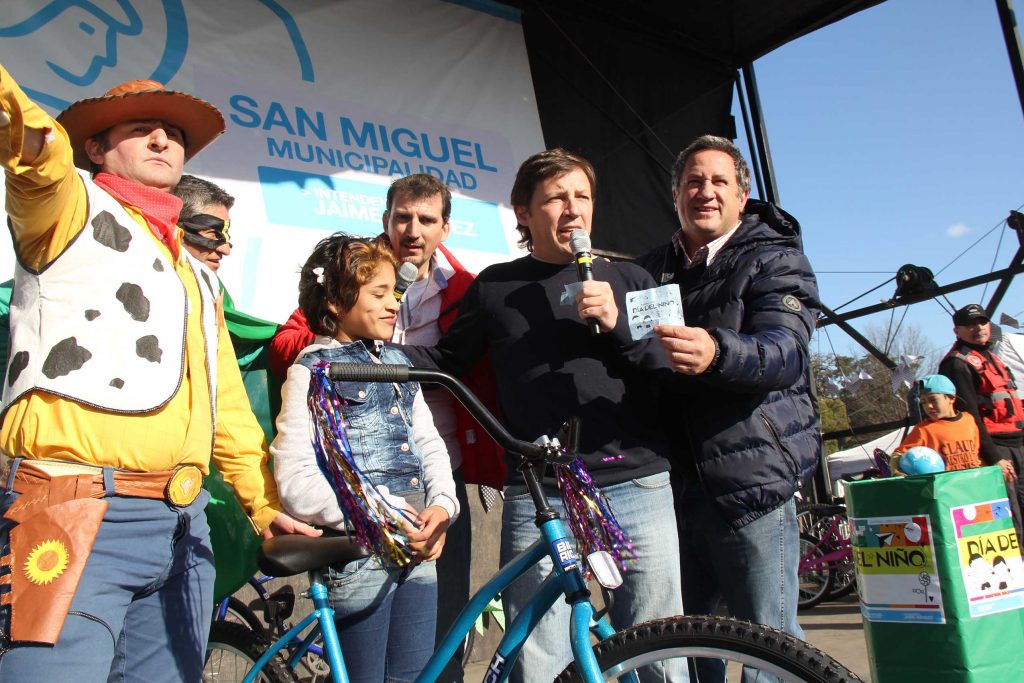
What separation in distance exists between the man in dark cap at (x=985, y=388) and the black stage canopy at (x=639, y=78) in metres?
2.10

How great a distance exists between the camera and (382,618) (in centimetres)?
203

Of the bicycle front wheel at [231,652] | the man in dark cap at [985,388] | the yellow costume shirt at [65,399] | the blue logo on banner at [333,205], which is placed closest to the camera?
the yellow costume shirt at [65,399]

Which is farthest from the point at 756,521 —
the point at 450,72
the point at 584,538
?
the point at 450,72

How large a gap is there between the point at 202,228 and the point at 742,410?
1.76 m

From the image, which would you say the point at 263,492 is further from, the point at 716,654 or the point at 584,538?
the point at 716,654

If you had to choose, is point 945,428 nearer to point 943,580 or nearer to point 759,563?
point 943,580

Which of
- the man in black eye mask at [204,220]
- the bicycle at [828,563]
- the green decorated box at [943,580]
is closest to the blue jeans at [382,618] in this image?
the man in black eye mask at [204,220]

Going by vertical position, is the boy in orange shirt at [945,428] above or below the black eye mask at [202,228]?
below

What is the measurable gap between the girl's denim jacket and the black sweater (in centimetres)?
26

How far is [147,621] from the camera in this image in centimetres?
167

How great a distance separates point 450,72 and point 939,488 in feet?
11.9

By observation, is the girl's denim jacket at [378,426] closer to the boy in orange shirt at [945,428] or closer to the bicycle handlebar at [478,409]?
the bicycle handlebar at [478,409]

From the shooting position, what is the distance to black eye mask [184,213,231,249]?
2.66 m

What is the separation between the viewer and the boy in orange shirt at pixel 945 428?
5.32 meters
